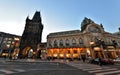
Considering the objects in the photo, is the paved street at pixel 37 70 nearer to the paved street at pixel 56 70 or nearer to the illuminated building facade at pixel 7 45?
the paved street at pixel 56 70

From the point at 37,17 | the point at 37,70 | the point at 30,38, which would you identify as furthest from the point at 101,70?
the point at 37,17

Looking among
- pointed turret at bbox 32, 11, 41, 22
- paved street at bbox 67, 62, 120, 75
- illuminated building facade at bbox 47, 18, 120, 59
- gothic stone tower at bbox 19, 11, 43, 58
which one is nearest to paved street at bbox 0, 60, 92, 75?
paved street at bbox 67, 62, 120, 75

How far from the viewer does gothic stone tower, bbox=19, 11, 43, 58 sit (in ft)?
154

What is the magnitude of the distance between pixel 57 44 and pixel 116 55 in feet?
78.8

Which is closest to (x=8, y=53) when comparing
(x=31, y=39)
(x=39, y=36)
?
(x=31, y=39)

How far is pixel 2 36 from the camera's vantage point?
2130 inches

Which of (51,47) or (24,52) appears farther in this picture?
(24,52)

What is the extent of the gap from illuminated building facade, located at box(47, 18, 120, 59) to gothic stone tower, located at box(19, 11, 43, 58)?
364 inches

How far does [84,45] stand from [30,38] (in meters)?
28.2

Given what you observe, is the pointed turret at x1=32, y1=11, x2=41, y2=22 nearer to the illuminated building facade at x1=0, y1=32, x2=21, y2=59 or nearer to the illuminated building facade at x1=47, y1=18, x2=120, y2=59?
the illuminated building facade at x1=0, y1=32, x2=21, y2=59

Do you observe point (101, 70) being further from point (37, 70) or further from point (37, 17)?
point (37, 17)

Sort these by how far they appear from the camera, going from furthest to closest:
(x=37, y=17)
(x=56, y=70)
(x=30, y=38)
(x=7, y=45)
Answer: (x=37, y=17), (x=7, y=45), (x=30, y=38), (x=56, y=70)

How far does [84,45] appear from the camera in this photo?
37.6 m

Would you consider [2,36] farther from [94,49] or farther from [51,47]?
[94,49]
